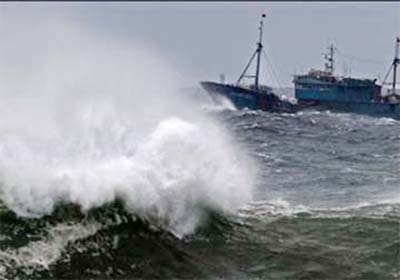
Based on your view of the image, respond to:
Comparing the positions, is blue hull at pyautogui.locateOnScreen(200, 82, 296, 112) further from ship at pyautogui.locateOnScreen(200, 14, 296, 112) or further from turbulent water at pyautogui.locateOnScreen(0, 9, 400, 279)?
turbulent water at pyautogui.locateOnScreen(0, 9, 400, 279)

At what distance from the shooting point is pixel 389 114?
5809 cm

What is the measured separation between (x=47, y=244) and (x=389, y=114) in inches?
2037

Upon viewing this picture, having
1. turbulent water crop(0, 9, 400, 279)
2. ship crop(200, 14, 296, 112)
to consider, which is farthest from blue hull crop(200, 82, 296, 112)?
turbulent water crop(0, 9, 400, 279)

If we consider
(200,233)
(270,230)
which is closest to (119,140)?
(200,233)

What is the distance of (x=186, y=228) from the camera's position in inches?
446

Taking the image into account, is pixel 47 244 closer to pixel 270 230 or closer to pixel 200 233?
pixel 200 233

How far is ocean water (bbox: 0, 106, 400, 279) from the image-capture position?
976cm

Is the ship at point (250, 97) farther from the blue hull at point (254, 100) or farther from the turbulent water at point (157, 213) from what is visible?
the turbulent water at point (157, 213)

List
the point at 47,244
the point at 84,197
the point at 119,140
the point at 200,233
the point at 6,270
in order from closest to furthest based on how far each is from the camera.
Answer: the point at 6,270
the point at 47,244
the point at 84,197
the point at 200,233
the point at 119,140

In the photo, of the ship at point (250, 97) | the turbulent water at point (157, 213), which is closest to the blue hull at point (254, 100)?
the ship at point (250, 97)

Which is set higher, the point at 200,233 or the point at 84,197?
the point at 84,197

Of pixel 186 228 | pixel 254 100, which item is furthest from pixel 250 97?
pixel 186 228

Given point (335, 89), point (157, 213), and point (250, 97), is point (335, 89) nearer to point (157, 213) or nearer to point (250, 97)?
point (250, 97)

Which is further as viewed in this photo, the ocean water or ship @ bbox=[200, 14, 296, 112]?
ship @ bbox=[200, 14, 296, 112]
